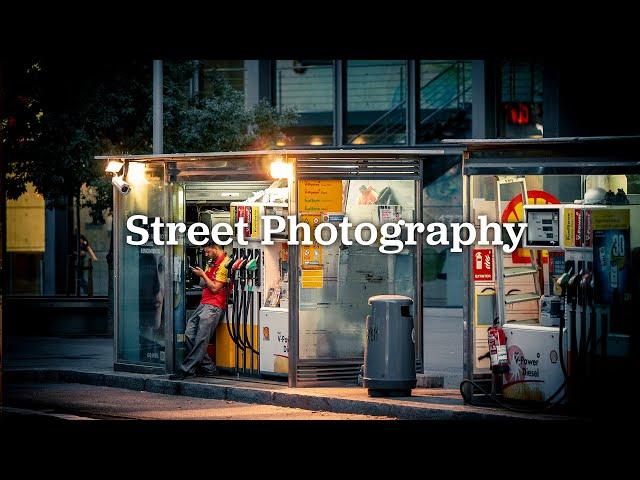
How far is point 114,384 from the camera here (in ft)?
55.5

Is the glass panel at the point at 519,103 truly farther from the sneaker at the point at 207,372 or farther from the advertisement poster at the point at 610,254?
the advertisement poster at the point at 610,254

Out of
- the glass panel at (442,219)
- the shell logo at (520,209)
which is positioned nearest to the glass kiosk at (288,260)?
the shell logo at (520,209)

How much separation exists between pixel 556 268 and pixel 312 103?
1487 cm

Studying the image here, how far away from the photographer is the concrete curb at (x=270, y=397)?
1336 centimetres

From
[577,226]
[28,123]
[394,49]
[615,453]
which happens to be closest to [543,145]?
[577,226]

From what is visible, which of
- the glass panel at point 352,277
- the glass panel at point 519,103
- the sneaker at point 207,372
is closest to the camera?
the glass panel at point 352,277

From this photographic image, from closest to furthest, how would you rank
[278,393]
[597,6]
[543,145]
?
[597,6]
[543,145]
[278,393]

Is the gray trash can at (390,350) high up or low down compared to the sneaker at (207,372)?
up

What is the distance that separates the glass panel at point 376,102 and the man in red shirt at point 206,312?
1135cm

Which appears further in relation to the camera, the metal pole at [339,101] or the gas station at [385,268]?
the metal pole at [339,101]

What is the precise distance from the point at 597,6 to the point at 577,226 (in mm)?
2136

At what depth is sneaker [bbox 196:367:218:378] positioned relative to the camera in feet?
54.6

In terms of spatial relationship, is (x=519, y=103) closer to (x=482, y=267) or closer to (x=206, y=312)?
(x=206, y=312)

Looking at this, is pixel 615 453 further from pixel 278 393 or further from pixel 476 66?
pixel 476 66
